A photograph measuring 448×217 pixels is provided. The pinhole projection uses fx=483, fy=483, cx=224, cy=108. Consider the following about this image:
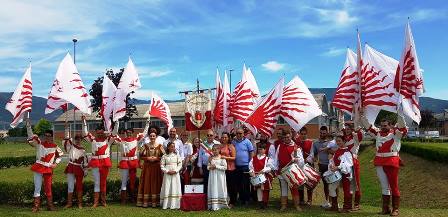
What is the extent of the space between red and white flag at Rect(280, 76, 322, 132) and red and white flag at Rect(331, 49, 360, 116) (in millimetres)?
747

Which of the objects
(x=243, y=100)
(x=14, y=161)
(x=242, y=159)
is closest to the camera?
(x=242, y=159)

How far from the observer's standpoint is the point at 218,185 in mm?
12141

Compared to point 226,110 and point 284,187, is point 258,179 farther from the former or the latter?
point 226,110

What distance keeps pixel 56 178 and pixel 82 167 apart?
9627mm

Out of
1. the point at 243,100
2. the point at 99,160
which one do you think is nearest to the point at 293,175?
the point at 243,100

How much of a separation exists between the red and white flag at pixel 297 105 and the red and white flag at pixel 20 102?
21.5 ft

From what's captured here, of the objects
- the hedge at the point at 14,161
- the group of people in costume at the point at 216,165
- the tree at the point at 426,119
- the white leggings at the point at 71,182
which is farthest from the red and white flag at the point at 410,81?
the tree at the point at 426,119

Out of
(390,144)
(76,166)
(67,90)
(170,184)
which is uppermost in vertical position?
(67,90)

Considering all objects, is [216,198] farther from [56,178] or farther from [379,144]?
[56,178]

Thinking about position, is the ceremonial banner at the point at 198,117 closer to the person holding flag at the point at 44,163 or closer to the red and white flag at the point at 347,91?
the person holding flag at the point at 44,163

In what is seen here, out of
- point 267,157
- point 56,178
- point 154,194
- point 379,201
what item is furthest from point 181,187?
point 56,178

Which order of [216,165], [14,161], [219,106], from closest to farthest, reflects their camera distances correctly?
[216,165]
[219,106]
[14,161]

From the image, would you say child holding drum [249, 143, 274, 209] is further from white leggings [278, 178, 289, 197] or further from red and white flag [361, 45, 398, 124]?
red and white flag [361, 45, 398, 124]

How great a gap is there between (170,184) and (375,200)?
719cm
